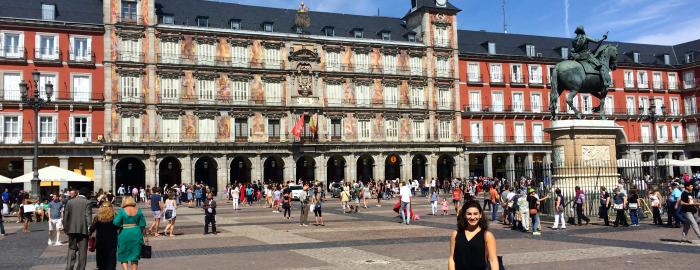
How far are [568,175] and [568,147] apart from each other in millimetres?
904

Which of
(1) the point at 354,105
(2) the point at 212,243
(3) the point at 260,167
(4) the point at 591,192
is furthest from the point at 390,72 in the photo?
(2) the point at 212,243

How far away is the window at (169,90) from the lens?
49.6 m

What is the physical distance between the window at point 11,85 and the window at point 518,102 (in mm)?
43395

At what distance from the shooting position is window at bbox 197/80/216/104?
167 ft

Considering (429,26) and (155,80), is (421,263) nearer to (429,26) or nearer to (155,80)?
(155,80)

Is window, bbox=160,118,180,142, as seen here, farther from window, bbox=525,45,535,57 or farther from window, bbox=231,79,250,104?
window, bbox=525,45,535,57

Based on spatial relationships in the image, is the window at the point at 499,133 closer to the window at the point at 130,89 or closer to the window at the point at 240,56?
the window at the point at 240,56

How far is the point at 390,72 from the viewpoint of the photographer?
57.5 metres

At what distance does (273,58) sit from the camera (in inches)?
2105

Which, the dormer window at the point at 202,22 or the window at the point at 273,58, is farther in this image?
the window at the point at 273,58

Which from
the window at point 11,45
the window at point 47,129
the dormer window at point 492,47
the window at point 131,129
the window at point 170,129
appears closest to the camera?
the window at point 11,45

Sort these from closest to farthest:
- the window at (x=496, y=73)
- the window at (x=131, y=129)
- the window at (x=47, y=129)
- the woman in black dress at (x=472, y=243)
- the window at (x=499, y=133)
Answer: the woman in black dress at (x=472, y=243), the window at (x=47, y=129), the window at (x=131, y=129), the window at (x=499, y=133), the window at (x=496, y=73)

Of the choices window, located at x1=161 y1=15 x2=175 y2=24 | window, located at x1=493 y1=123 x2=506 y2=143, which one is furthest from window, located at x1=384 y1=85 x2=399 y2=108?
window, located at x1=161 y1=15 x2=175 y2=24

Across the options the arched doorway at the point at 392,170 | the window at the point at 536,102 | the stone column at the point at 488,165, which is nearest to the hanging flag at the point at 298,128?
the arched doorway at the point at 392,170
